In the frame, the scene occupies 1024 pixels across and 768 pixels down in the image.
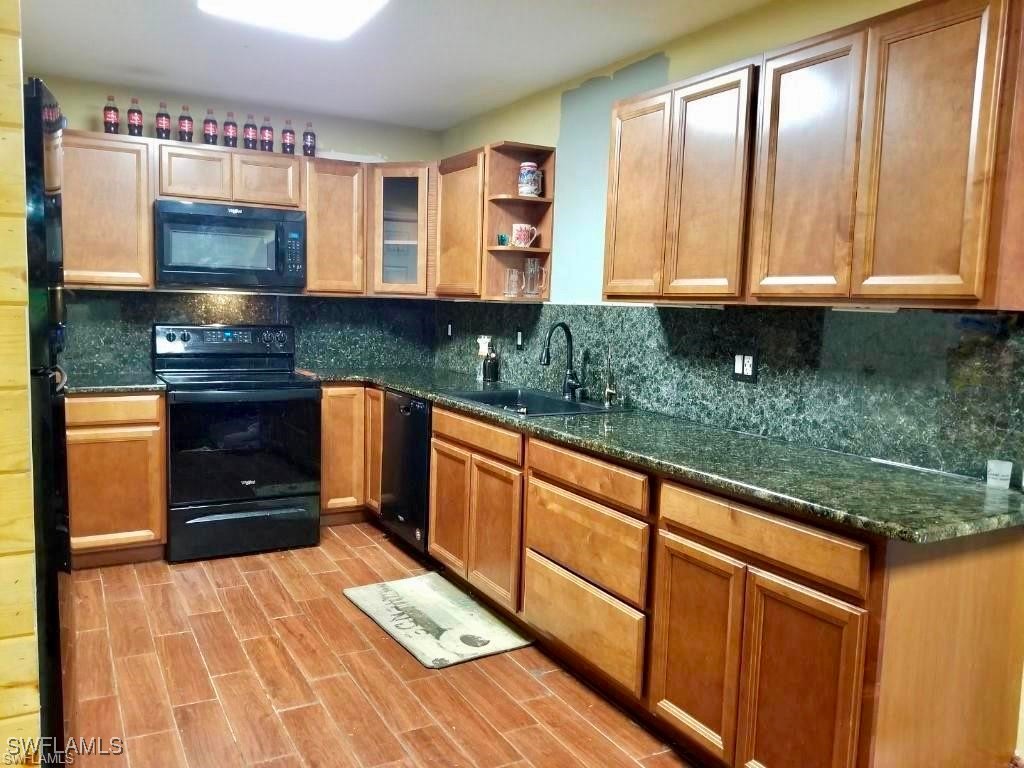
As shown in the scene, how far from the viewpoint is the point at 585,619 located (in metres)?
2.61

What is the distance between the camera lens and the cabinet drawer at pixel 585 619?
7.83ft

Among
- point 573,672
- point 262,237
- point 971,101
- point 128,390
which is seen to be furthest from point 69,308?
point 971,101

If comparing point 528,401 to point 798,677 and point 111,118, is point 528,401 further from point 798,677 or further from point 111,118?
point 111,118

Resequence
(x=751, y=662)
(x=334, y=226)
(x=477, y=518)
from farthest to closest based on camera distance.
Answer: (x=334, y=226), (x=477, y=518), (x=751, y=662)

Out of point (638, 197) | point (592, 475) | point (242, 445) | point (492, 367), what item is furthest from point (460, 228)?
point (592, 475)

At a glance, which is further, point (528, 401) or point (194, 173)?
point (194, 173)

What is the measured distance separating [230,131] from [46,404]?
3.08 metres

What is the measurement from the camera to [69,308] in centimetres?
410

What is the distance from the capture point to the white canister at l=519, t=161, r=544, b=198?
3.81 metres

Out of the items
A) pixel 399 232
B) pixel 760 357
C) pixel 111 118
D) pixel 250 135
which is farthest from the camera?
pixel 399 232

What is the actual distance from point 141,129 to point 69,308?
3.42 feet

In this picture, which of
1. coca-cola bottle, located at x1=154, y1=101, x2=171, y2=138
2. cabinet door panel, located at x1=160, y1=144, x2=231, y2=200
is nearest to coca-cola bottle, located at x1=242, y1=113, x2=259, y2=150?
cabinet door panel, located at x1=160, y1=144, x2=231, y2=200

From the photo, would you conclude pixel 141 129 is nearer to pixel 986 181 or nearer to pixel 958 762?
pixel 986 181

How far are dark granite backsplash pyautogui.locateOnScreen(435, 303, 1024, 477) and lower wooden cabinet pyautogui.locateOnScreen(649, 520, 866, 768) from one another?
682 mm
